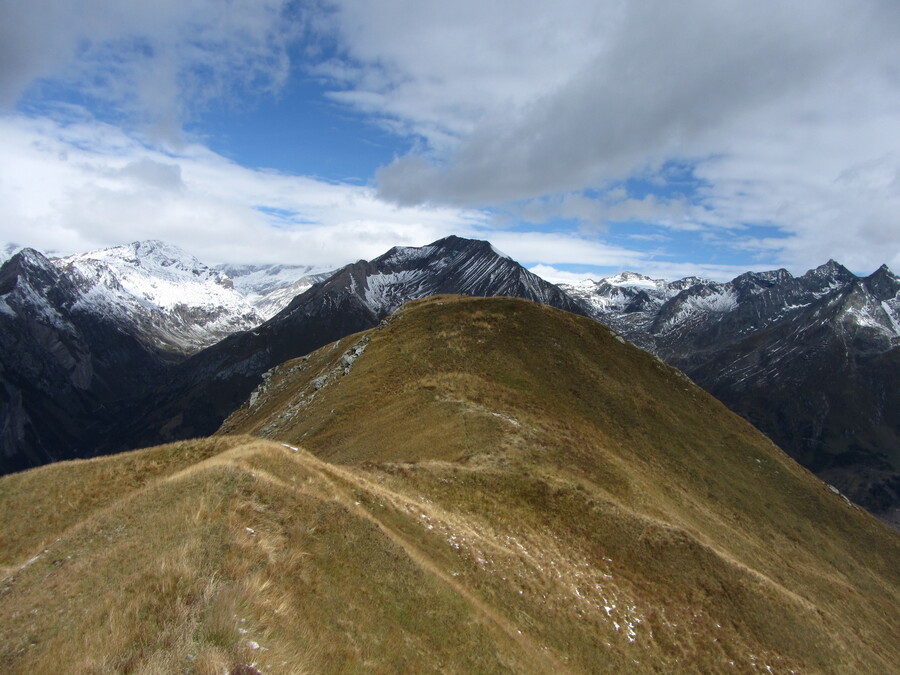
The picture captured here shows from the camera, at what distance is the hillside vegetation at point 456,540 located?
1338cm

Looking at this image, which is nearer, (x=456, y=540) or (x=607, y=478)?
(x=456, y=540)

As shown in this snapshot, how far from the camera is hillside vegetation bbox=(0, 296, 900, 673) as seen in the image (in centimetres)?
1338

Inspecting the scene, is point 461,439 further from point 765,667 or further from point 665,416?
point 665,416

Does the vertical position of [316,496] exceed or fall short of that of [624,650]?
it exceeds it

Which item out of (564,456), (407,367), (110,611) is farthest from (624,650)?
(407,367)

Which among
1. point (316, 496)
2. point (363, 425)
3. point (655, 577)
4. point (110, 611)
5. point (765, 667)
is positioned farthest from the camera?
point (363, 425)

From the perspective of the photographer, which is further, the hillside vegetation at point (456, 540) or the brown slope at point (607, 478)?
the brown slope at point (607, 478)

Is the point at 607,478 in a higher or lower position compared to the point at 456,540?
lower

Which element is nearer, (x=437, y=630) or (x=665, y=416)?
(x=437, y=630)

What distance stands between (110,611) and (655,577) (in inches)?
1238

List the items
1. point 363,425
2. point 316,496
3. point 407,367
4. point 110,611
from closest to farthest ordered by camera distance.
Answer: point 110,611 → point 316,496 → point 363,425 → point 407,367

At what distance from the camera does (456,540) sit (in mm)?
24859

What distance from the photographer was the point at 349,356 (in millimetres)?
72625

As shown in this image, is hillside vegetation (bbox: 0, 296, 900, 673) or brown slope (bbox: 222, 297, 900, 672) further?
brown slope (bbox: 222, 297, 900, 672)
